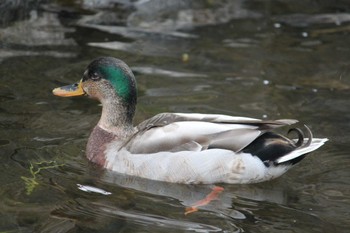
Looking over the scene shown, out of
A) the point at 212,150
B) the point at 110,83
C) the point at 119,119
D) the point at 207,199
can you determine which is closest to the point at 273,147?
the point at 212,150

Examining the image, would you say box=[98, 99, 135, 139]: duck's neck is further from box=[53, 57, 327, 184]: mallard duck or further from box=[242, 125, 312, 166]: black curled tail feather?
box=[242, 125, 312, 166]: black curled tail feather

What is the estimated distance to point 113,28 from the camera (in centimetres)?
1162

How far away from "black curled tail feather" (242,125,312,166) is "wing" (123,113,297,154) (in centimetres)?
11

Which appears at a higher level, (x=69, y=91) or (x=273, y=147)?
(x=69, y=91)

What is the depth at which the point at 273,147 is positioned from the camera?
717 cm

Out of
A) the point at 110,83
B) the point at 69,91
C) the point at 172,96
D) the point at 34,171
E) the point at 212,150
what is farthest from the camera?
the point at 172,96

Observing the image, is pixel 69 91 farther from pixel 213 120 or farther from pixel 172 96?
pixel 172 96

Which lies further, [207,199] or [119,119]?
[119,119]

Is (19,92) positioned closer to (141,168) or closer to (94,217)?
(141,168)

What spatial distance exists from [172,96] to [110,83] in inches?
63.9

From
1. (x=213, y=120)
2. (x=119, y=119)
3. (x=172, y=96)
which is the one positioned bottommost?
(x=172, y=96)

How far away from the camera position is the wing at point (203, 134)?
7137mm

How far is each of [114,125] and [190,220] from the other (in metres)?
1.68

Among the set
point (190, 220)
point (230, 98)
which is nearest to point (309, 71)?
point (230, 98)
